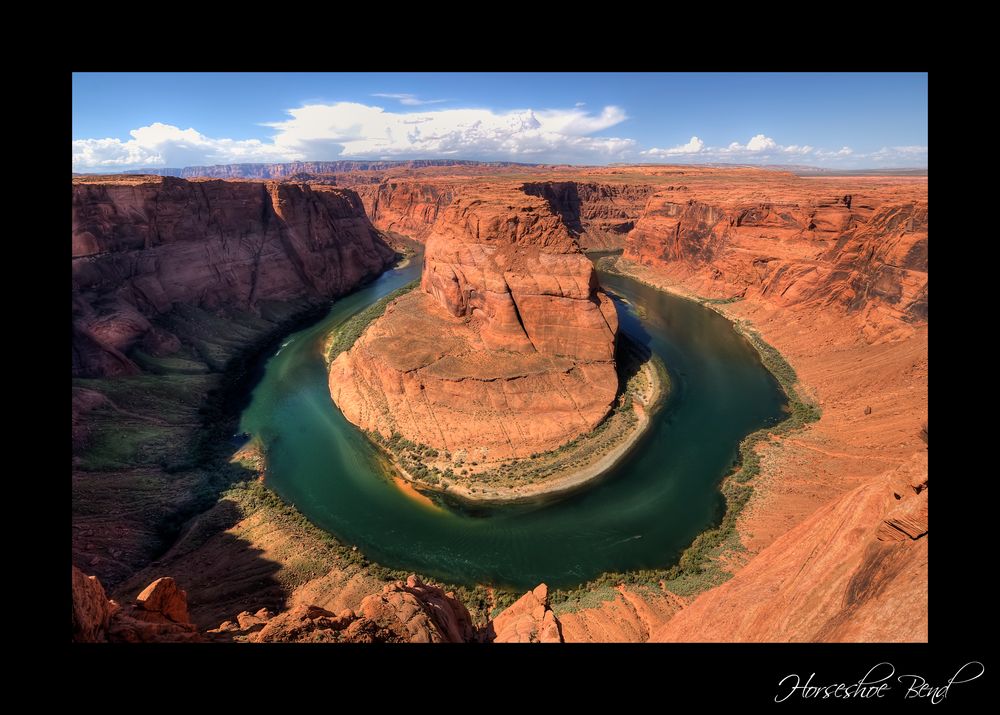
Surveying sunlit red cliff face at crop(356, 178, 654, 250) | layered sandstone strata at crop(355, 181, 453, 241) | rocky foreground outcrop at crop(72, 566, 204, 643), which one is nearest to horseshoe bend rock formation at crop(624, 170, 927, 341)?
sunlit red cliff face at crop(356, 178, 654, 250)

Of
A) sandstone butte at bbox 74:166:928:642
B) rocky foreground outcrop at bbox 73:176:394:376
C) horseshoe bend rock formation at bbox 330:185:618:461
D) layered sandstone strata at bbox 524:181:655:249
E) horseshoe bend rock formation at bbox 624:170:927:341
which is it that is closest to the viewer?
sandstone butte at bbox 74:166:928:642

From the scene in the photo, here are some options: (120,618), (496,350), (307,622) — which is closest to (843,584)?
(307,622)

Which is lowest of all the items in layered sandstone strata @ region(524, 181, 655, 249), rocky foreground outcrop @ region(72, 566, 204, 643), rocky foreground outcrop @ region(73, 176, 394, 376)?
rocky foreground outcrop @ region(72, 566, 204, 643)

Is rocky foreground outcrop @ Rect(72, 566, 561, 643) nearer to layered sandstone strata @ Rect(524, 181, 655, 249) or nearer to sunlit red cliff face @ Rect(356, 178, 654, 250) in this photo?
sunlit red cliff face @ Rect(356, 178, 654, 250)

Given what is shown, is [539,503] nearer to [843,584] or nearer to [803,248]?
[843,584]

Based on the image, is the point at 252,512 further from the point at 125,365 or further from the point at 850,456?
the point at 850,456
